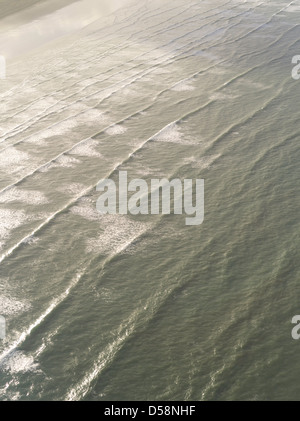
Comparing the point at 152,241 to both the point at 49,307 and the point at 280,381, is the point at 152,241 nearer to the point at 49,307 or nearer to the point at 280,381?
the point at 49,307

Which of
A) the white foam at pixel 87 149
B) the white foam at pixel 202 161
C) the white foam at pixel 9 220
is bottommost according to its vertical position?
the white foam at pixel 202 161

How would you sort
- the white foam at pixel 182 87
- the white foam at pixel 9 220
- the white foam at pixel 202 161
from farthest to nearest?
the white foam at pixel 182 87
the white foam at pixel 202 161
the white foam at pixel 9 220

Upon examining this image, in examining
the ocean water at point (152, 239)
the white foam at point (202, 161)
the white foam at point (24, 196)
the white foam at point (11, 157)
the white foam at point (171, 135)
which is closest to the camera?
the ocean water at point (152, 239)

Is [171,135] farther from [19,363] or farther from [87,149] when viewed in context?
[19,363]

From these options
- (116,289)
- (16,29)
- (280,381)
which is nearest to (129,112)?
(116,289)

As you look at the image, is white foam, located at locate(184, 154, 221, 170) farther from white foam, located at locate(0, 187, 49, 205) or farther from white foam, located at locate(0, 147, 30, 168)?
white foam, located at locate(0, 147, 30, 168)

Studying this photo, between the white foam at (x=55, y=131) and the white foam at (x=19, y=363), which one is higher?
the white foam at (x=55, y=131)

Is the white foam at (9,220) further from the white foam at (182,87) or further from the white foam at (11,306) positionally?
the white foam at (182,87)

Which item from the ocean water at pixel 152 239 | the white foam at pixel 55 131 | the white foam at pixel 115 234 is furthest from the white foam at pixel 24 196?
the white foam at pixel 55 131

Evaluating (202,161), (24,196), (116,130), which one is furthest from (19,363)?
(116,130)
